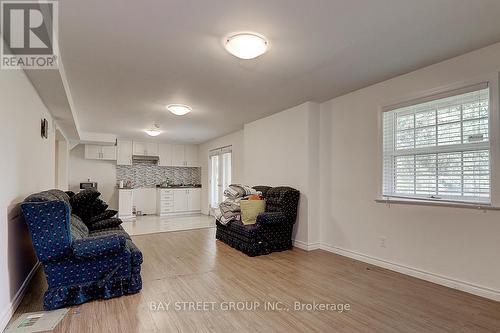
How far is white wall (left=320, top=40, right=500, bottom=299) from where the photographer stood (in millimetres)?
2602

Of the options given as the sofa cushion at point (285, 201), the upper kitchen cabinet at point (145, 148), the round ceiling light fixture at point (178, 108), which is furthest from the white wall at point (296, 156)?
the upper kitchen cabinet at point (145, 148)

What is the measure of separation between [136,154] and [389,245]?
7477 mm

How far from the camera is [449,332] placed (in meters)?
2.01

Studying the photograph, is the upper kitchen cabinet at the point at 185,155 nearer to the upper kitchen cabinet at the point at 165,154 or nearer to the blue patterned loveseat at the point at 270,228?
the upper kitchen cabinet at the point at 165,154

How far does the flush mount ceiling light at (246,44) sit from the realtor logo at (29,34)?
1.31 m

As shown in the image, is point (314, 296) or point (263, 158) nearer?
point (314, 296)

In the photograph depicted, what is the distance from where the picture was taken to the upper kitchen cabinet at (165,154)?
28.7 ft

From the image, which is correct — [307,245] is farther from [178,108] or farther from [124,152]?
[124,152]

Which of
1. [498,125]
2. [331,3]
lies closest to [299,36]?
[331,3]

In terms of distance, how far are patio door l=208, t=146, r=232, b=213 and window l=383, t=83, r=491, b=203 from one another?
14.7 ft

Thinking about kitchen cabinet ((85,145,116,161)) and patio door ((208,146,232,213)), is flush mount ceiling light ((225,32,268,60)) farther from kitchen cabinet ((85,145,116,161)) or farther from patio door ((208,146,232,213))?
kitchen cabinet ((85,145,116,161))

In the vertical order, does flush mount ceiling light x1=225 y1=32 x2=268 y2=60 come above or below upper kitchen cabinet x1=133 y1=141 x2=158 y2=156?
above

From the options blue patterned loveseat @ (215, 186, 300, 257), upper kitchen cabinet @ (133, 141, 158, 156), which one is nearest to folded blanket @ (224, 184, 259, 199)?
blue patterned loveseat @ (215, 186, 300, 257)

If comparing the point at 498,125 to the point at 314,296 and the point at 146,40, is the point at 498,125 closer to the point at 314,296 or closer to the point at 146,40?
the point at 314,296
